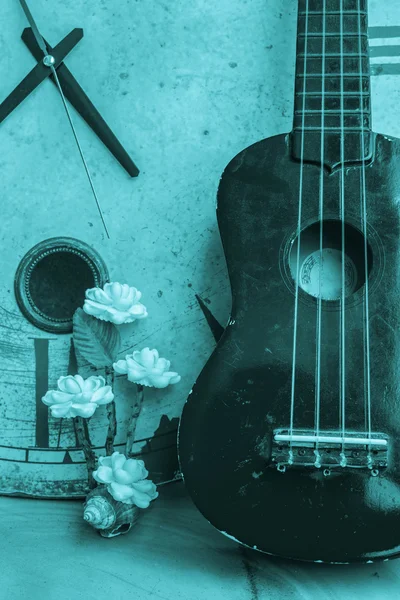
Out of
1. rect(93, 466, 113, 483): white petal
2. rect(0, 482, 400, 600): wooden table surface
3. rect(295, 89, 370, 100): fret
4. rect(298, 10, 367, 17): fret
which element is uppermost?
rect(298, 10, 367, 17): fret

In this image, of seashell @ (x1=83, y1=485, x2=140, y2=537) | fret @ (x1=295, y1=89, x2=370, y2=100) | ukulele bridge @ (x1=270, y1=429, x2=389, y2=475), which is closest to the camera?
ukulele bridge @ (x1=270, y1=429, x2=389, y2=475)

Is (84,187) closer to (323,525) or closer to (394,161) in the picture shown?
(394,161)

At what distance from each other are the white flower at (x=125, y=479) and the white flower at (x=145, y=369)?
0.13 metres

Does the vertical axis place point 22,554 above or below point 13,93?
below

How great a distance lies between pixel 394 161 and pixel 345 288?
0.73ft

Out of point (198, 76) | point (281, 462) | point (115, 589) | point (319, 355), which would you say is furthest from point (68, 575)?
point (198, 76)

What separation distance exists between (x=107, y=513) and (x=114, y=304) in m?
0.35

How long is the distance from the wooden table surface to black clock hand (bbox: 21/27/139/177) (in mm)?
669

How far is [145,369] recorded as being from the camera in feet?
4.07

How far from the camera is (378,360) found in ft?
3.57

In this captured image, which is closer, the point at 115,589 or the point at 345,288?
the point at 115,589

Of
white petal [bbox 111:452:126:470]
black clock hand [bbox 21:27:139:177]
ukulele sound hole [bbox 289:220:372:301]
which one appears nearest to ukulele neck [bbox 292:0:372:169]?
ukulele sound hole [bbox 289:220:372:301]

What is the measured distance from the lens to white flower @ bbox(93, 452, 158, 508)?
116 cm

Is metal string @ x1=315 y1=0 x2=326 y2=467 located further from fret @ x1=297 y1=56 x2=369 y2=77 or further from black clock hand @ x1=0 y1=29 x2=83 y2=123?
black clock hand @ x1=0 y1=29 x2=83 y2=123
